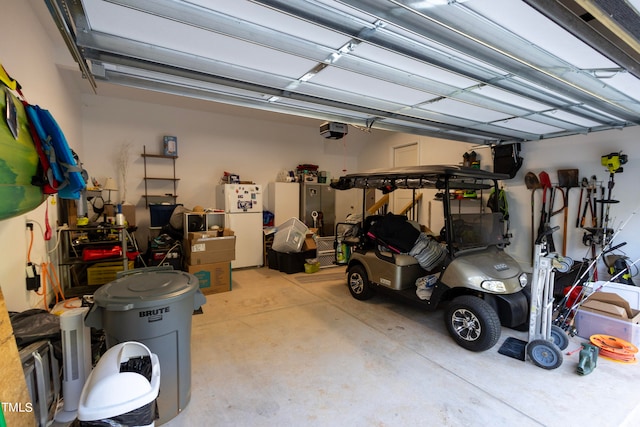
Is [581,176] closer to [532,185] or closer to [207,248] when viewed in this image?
[532,185]

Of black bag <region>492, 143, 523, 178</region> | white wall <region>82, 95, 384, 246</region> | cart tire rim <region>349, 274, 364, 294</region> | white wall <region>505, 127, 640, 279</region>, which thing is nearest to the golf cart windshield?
cart tire rim <region>349, 274, 364, 294</region>

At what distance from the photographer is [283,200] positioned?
22.1ft

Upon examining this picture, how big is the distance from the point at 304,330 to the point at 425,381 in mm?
1333

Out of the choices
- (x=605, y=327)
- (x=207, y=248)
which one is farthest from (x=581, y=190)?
(x=207, y=248)

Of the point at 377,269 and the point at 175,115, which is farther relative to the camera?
the point at 175,115

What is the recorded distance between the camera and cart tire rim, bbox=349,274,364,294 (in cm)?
418

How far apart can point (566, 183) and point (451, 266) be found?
3.02 meters

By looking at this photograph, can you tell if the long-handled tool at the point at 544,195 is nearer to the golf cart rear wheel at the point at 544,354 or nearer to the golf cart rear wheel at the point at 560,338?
the golf cart rear wheel at the point at 560,338

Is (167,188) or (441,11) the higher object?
(441,11)

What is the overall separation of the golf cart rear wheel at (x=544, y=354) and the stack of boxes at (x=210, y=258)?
12.6 feet

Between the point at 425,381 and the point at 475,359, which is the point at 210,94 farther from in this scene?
the point at 475,359

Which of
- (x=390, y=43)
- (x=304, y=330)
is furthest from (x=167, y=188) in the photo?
(x=390, y=43)

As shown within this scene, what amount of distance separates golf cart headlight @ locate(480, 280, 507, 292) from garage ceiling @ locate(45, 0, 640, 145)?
177 cm

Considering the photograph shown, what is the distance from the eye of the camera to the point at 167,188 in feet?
19.8
